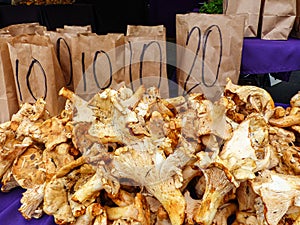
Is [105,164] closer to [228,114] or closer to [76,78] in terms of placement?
[228,114]

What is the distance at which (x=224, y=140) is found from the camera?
63 centimetres

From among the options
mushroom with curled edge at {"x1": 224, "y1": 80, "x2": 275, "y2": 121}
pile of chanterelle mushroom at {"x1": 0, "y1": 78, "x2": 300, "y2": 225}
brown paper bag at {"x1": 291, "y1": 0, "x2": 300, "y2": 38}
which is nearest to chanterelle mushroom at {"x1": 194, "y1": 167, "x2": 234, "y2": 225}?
pile of chanterelle mushroom at {"x1": 0, "y1": 78, "x2": 300, "y2": 225}

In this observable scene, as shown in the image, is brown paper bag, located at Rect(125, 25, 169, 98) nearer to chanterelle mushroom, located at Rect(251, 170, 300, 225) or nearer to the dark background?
chanterelle mushroom, located at Rect(251, 170, 300, 225)

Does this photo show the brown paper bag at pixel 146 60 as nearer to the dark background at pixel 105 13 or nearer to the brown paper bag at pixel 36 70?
the brown paper bag at pixel 36 70

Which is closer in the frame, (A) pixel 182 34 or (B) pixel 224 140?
(B) pixel 224 140

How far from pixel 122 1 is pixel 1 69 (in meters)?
3.32

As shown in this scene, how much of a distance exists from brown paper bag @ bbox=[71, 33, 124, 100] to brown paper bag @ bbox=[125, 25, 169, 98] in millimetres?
32

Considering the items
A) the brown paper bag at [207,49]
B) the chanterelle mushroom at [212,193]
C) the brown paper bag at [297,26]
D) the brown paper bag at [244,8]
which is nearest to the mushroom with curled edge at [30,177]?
the chanterelle mushroom at [212,193]

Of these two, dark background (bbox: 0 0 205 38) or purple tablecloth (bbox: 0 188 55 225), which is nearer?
purple tablecloth (bbox: 0 188 55 225)

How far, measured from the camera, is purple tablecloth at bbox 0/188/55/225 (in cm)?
69

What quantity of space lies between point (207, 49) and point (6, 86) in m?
0.68

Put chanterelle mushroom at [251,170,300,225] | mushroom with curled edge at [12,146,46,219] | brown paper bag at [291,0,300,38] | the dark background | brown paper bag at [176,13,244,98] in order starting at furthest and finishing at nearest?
the dark background < brown paper bag at [291,0,300,38] < brown paper bag at [176,13,244,98] < mushroom with curled edge at [12,146,46,219] < chanterelle mushroom at [251,170,300,225]

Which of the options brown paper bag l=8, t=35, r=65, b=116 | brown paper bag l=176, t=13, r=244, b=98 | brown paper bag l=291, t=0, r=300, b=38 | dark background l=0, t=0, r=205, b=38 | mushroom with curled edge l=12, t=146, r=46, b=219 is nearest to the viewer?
mushroom with curled edge l=12, t=146, r=46, b=219

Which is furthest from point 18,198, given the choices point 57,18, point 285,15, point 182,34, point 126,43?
point 57,18
